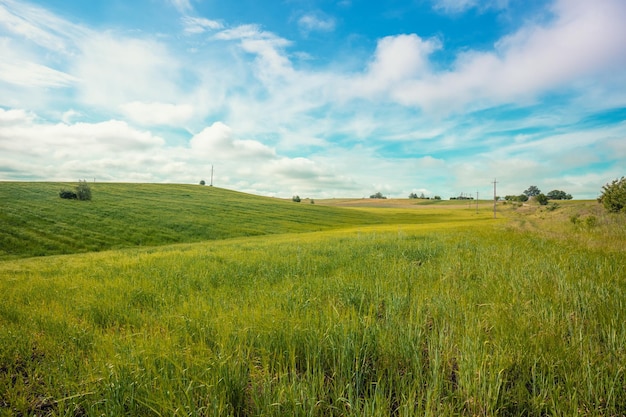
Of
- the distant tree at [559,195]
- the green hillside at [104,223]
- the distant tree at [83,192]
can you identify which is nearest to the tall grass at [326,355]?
the green hillside at [104,223]

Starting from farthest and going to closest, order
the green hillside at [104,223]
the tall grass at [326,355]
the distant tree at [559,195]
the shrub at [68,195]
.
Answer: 1. the distant tree at [559,195]
2. the shrub at [68,195]
3. the green hillside at [104,223]
4. the tall grass at [326,355]

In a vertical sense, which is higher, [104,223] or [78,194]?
[78,194]

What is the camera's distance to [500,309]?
12.8ft

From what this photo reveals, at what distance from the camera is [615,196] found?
50.1 meters

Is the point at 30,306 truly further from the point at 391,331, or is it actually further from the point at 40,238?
the point at 40,238

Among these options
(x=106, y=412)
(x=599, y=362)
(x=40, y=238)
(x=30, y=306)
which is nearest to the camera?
(x=106, y=412)

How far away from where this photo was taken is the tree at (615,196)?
158 ft

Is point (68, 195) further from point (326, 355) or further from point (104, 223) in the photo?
point (326, 355)

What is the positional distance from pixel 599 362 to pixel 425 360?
1.54 m

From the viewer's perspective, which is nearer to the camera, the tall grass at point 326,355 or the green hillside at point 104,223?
the tall grass at point 326,355

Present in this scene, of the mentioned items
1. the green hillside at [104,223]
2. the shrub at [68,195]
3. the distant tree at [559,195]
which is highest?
the distant tree at [559,195]

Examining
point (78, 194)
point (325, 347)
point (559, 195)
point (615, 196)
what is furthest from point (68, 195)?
point (559, 195)

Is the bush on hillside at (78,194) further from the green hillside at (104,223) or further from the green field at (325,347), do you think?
the green field at (325,347)

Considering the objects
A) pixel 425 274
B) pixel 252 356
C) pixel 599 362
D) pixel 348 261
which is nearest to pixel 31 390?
pixel 252 356
